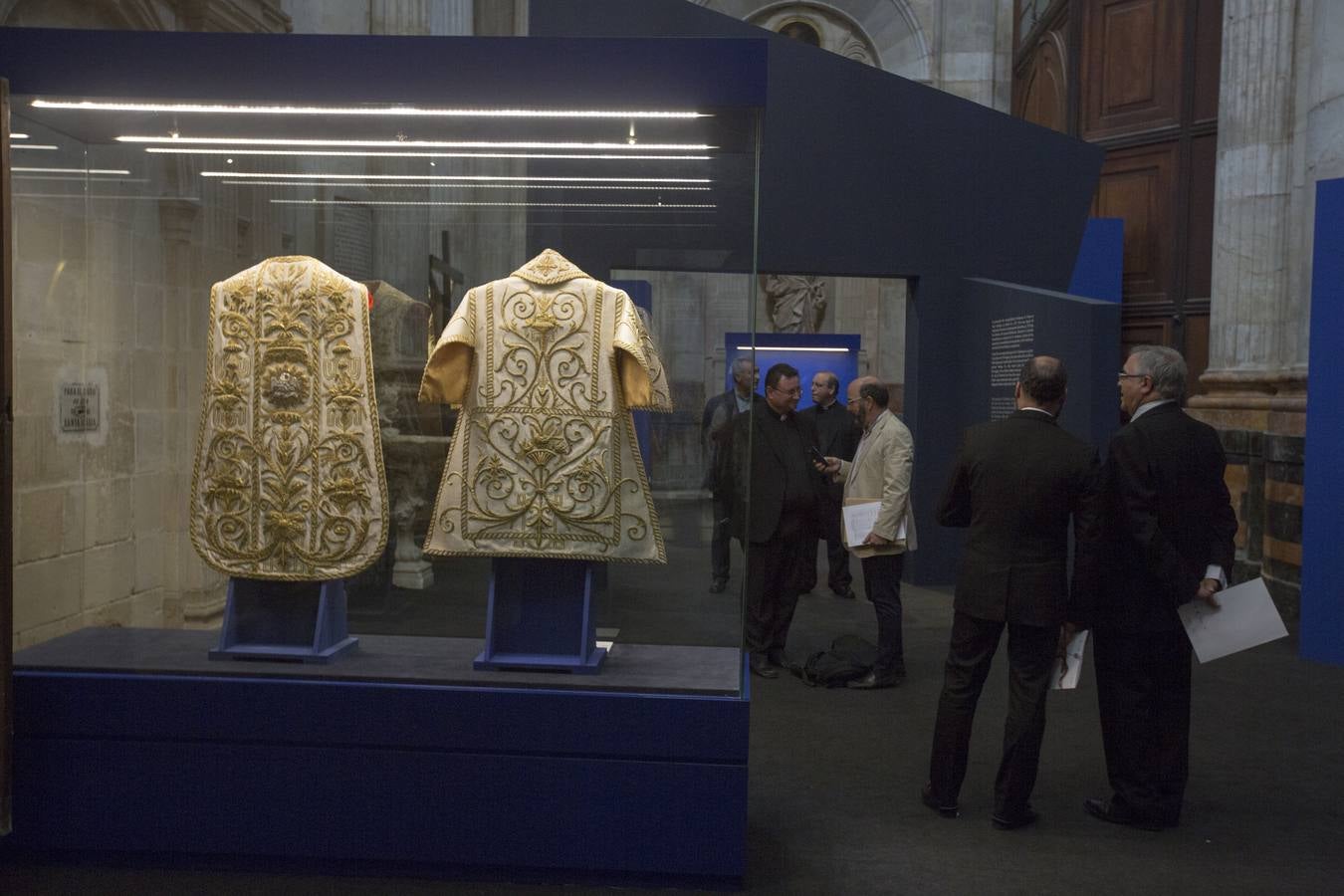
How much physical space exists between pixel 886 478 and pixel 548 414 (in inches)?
108

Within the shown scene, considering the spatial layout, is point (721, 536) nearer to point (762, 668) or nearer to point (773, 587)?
point (773, 587)

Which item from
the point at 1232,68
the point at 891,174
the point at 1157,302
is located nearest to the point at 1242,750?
the point at 891,174

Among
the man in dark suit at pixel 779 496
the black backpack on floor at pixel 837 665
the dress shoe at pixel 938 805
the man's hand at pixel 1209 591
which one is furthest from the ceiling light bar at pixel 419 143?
the black backpack on floor at pixel 837 665

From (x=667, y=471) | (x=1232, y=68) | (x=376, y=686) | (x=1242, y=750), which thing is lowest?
(x=1242, y=750)

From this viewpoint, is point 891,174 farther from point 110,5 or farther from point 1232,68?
point 110,5

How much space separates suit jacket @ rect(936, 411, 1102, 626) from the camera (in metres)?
4.17

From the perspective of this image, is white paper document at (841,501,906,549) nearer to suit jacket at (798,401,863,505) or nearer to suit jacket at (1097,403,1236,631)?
suit jacket at (1097,403,1236,631)

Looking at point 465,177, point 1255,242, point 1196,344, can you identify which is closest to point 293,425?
point 465,177

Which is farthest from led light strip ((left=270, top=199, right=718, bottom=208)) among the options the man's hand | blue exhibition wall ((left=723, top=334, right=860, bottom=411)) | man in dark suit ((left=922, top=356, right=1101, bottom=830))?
blue exhibition wall ((left=723, top=334, right=860, bottom=411))

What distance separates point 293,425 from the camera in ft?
13.1

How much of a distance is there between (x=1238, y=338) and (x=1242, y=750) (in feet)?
15.4

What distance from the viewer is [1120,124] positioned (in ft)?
39.6

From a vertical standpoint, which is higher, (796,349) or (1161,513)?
(796,349)

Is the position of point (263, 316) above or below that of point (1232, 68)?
below
